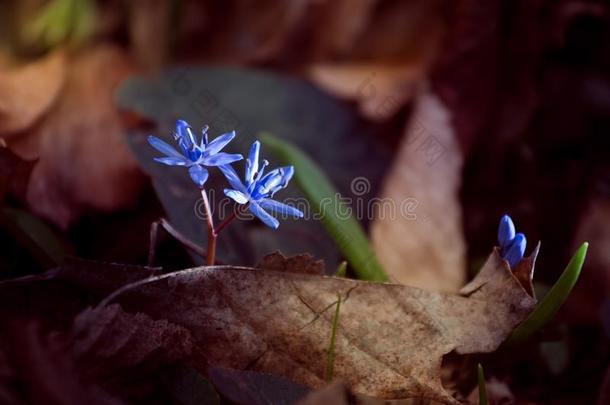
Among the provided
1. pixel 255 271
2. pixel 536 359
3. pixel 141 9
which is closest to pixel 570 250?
pixel 536 359

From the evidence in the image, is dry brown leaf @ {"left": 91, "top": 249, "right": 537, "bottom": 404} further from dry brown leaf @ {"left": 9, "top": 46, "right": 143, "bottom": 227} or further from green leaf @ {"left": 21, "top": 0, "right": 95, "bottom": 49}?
green leaf @ {"left": 21, "top": 0, "right": 95, "bottom": 49}

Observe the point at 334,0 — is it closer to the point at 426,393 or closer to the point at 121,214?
the point at 121,214

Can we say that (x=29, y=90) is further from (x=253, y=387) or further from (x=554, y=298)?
(x=554, y=298)

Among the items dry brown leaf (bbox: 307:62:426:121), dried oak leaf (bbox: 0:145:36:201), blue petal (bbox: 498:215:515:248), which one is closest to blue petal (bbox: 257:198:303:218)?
blue petal (bbox: 498:215:515:248)

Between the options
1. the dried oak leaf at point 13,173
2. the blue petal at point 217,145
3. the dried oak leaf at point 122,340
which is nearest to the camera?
the dried oak leaf at point 122,340

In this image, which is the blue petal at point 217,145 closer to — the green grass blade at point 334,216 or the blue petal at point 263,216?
the blue petal at point 263,216

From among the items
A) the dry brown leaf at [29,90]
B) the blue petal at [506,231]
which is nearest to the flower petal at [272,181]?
the blue petal at [506,231]
